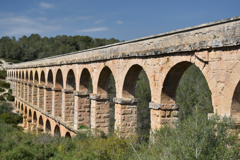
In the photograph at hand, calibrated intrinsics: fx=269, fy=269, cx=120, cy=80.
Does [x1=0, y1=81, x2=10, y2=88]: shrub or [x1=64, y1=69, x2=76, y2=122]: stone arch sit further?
[x1=0, y1=81, x2=10, y2=88]: shrub

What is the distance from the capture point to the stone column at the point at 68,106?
1460cm

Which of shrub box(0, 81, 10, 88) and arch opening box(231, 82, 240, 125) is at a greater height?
arch opening box(231, 82, 240, 125)

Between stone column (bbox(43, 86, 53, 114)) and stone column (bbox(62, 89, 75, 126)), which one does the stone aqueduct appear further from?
stone column (bbox(43, 86, 53, 114))

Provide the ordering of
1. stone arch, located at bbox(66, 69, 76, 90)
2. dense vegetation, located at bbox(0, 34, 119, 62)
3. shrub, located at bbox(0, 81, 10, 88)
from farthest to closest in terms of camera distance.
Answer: dense vegetation, located at bbox(0, 34, 119, 62) → shrub, located at bbox(0, 81, 10, 88) → stone arch, located at bbox(66, 69, 76, 90)

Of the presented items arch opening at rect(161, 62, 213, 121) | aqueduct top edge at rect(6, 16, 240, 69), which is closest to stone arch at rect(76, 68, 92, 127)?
aqueduct top edge at rect(6, 16, 240, 69)

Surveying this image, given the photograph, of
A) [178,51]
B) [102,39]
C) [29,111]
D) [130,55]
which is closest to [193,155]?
[178,51]

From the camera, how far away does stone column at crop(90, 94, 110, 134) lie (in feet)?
36.5

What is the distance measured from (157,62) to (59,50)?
44.5 metres

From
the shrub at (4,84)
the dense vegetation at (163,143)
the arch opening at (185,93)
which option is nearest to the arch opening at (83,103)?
the dense vegetation at (163,143)

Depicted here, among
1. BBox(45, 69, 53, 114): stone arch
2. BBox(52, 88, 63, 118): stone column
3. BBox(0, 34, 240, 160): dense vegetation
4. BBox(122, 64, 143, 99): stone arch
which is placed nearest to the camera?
BBox(0, 34, 240, 160): dense vegetation

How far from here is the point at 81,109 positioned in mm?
12984

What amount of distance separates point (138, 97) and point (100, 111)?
17.6 feet

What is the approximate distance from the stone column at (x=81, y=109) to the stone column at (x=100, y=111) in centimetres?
177

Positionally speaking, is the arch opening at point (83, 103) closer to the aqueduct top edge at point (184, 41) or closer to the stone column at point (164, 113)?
the aqueduct top edge at point (184, 41)
